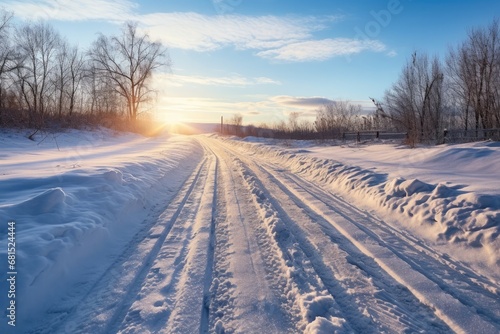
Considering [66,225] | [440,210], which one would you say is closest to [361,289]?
[440,210]

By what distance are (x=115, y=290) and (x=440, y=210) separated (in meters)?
5.64

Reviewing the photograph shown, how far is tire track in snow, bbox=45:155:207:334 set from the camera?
9.61 feet

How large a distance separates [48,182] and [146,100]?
40.7 meters

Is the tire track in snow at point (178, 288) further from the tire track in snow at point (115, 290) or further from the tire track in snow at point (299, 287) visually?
the tire track in snow at point (299, 287)

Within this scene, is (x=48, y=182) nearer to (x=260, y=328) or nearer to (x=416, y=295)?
(x=260, y=328)

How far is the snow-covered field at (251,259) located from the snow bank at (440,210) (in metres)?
0.03

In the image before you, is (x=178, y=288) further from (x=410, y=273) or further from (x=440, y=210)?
(x=440, y=210)

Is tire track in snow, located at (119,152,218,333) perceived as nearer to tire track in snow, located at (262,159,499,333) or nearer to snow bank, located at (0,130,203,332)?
snow bank, located at (0,130,203,332)

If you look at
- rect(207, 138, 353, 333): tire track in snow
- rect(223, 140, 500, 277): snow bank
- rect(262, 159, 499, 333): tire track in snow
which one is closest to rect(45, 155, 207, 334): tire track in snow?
rect(207, 138, 353, 333): tire track in snow

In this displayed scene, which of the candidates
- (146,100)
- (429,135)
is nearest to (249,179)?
(429,135)

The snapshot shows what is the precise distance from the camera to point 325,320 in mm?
2824

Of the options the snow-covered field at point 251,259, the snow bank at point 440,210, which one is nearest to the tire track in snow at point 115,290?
the snow-covered field at point 251,259

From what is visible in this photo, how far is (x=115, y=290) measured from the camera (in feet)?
11.6

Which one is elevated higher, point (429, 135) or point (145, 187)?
point (429, 135)
